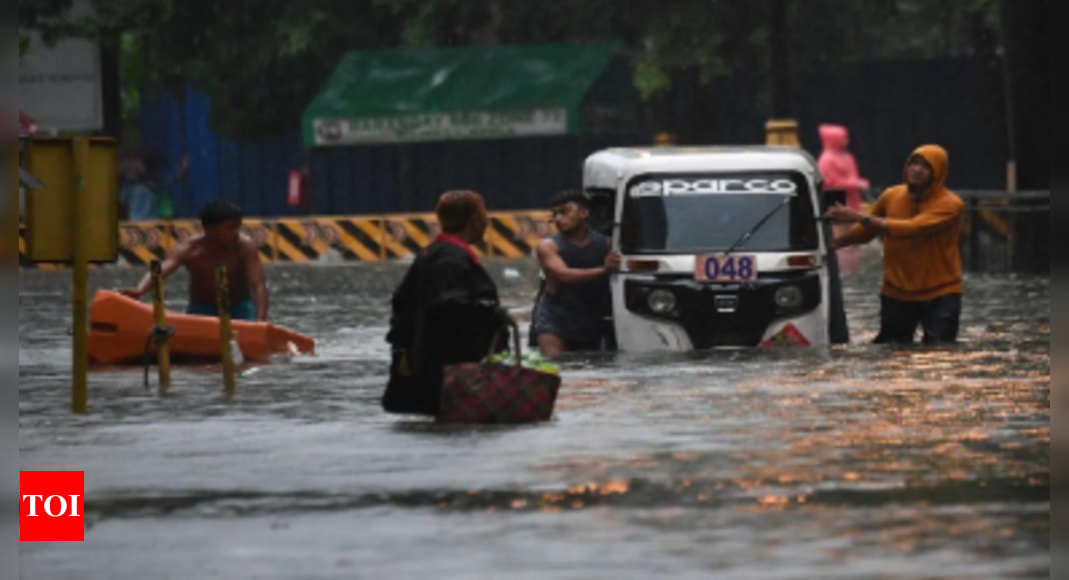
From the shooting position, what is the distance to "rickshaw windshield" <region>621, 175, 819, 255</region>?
73.0 feet

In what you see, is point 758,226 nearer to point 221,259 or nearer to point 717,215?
point 717,215

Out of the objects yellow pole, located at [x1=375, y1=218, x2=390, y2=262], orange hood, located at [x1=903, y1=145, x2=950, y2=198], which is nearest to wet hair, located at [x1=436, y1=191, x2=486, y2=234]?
orange hood, located at [x1=903, y1=145, x2=950, y2=198]

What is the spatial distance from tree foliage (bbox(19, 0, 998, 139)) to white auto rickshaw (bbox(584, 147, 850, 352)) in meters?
25.0

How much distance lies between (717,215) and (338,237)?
26625mm

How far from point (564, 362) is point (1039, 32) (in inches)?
643

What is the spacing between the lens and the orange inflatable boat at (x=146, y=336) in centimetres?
2234

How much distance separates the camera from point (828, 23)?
50781 mm

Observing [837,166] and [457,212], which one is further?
[837,166]

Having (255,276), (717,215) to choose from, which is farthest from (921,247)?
(255,276)

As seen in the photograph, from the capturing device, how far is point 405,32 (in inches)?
2074

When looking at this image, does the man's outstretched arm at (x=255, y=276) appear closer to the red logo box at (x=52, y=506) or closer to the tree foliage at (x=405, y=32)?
the red logo box at (x=52, y=506)

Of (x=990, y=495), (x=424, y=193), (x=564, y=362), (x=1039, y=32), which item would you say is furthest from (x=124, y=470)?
(x=424, y=193)

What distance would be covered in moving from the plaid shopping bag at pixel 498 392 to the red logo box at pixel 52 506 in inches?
97.8

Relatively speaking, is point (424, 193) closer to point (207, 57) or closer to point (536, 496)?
point (207, 57)
